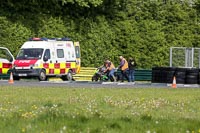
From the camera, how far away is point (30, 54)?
3384 cm

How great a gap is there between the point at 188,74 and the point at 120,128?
23114mm

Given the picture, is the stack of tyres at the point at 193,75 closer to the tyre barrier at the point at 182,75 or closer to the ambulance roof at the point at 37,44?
the tyre barrier at the point at 182,75

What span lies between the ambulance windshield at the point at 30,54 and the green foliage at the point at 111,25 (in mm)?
5879

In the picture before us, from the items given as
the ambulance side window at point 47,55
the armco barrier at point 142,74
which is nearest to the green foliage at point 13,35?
the ambulance side window at point 47,55

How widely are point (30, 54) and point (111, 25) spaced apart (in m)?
10.1

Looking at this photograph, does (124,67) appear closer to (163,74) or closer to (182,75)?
(163,74)

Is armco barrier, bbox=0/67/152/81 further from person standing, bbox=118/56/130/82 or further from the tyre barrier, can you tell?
the tyre barrier

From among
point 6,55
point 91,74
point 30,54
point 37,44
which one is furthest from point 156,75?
point 6,55

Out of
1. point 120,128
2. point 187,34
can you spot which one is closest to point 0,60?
point 187,34

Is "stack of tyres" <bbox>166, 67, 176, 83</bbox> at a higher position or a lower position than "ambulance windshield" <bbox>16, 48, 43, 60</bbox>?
lower

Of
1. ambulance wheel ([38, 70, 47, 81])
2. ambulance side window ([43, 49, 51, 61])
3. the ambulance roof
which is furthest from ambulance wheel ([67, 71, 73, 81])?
the ambulance roof

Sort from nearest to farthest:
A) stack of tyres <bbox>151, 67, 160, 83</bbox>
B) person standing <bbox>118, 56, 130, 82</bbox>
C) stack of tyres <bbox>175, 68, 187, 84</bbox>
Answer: stack of tyres <bbox>175, 68, 187, 84</bbox>, stack of tyres <bbox>151, 67, 160, 83</bbox>, person standing <bbox>118, 56, 130, 82</bbox>

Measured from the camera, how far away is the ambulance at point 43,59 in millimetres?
33500

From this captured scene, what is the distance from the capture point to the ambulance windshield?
33.6m
